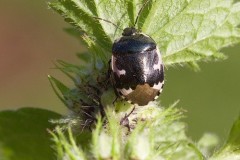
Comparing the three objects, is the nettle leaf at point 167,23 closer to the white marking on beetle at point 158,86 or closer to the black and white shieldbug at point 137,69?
the black and white shieldbug at point 137,69

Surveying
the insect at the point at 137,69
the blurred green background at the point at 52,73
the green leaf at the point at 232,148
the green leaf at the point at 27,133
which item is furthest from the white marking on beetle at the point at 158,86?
the blurred green background at the point at 52,73

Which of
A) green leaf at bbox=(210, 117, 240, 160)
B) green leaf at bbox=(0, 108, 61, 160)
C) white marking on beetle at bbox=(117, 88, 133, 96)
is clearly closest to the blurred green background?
green leaf at bbox=(0, 108, 61, 160)

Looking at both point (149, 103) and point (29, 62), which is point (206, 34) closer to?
point (149, 103)

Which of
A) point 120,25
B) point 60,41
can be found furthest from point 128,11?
point 60,41

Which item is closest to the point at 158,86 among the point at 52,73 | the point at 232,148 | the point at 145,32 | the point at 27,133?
the point at 145,32

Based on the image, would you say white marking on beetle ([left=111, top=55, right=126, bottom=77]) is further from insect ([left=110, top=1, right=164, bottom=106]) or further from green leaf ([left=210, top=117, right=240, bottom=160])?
green leaf ([left=210, top=117, right=240, bottom=160])

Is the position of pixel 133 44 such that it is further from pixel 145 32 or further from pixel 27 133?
pixel 27 133
